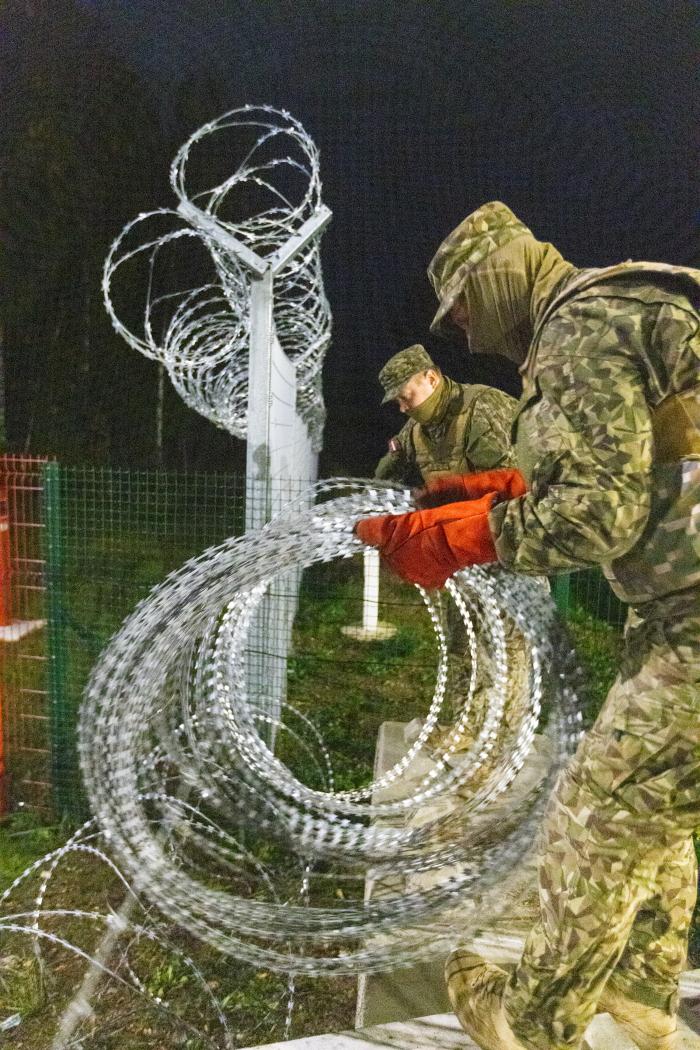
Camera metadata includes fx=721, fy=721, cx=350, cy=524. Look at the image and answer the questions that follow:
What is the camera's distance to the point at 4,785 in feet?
13.9

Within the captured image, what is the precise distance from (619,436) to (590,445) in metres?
0.07

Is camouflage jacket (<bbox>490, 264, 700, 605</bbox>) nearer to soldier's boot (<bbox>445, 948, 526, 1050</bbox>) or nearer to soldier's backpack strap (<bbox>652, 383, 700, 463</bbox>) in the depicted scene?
soldier's backpack strap (<bbox>652, 383, 700, 463</bbox>)

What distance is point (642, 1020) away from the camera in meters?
2.23

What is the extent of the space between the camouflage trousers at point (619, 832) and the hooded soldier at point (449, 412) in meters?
2.26

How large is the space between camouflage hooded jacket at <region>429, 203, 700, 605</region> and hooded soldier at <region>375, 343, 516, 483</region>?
2.21m

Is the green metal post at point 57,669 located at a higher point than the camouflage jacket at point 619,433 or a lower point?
lower

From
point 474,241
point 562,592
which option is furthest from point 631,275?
point 562,592

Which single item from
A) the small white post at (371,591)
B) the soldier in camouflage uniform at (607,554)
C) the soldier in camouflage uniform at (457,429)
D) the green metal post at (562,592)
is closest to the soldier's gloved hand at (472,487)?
the soldier in camouflage uniform at (607,554)

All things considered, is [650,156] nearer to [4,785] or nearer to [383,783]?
[383,783]

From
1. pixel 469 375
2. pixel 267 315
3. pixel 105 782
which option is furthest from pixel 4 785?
pixel 469 375

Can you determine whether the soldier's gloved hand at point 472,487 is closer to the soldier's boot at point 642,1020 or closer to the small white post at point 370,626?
the soldier's boot at point 642,1020

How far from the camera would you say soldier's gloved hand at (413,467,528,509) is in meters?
2.61

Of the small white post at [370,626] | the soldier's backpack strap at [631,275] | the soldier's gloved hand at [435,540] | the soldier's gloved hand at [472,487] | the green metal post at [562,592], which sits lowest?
the small white post at [370,626]

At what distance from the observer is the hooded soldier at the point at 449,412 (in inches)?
165
